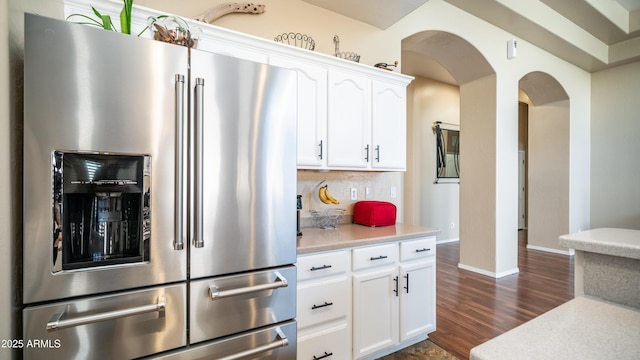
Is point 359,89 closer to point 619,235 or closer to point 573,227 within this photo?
point 619,235

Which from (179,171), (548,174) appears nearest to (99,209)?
(179,171)

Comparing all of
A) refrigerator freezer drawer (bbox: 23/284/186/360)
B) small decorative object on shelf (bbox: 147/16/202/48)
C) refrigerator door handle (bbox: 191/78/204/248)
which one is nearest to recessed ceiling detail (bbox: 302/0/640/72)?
small decorative object on shelf (bbox: 147/16/202/48)

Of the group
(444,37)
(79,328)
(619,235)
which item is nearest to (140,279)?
(79,328)

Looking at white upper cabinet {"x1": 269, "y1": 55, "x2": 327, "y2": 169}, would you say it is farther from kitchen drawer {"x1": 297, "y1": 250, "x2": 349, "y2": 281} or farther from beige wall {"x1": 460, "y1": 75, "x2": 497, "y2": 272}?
beige wall {"x1": 460, "y1": 75, "x2": 497, "y2": 272}

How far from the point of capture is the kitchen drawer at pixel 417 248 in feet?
6.72

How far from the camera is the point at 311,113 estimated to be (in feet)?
6.70

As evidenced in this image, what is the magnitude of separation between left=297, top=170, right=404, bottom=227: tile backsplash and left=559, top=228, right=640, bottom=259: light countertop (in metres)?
1.65

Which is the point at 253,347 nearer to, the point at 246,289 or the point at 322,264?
the point at 246,289

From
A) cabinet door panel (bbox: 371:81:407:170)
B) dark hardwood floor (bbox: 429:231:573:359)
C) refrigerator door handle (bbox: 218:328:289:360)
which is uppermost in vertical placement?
cabinet door panel (bbox: 371:81:407:170)

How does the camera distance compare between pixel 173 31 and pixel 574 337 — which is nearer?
pixel 574 337

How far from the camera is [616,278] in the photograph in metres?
0.93

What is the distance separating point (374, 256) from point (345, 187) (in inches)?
32.7

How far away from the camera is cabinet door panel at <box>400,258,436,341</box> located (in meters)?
2.05

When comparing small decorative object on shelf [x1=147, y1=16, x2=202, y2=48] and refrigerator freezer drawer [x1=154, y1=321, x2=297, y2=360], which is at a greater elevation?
small decorative object on shelf [x1=147, y1=16, x2=202, y2=48]
